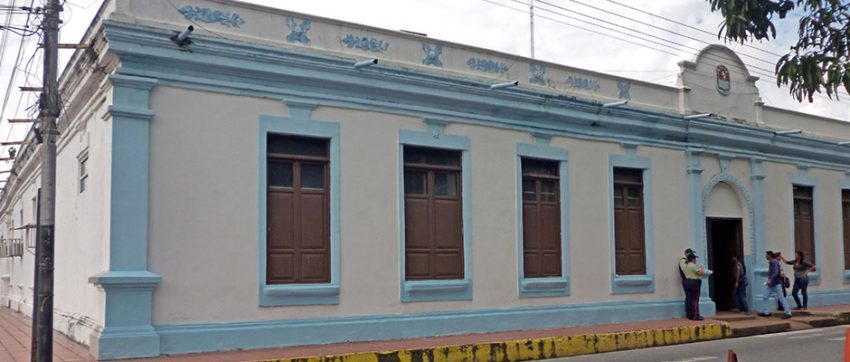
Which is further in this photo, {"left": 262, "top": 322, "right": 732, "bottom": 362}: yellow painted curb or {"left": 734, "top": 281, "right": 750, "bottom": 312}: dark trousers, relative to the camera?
{"left": 734, "top": 281, "right": 750, "bottom": 312}: dark trousers

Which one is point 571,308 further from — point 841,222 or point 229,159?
point 841,222

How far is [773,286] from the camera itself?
18.5m

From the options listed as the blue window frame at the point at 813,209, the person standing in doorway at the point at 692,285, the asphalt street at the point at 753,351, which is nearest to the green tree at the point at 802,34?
the asphalt street at the point at 753,351

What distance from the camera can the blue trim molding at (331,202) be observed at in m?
12.5

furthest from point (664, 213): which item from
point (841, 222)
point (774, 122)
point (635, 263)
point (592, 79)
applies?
point (841, 222)

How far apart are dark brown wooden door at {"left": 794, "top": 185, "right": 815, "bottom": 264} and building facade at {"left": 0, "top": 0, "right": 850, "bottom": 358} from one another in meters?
2.12

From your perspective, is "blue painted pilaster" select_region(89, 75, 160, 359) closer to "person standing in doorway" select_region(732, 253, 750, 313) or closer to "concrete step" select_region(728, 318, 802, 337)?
"concrete step" select_region(728, 318, 802, 337)

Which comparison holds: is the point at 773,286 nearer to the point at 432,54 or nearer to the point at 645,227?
the point at 645,227

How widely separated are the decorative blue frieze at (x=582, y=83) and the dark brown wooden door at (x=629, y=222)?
67.8 inches

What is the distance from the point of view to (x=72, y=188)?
15.0 meters

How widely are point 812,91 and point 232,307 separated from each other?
26.6ft

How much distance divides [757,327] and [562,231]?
174 inches

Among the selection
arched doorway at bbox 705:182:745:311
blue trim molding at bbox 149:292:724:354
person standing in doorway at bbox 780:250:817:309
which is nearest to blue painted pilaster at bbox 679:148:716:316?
arched doorway at bbox 705:182:745:311

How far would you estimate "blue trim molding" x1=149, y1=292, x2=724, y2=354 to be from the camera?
38.8 ft
